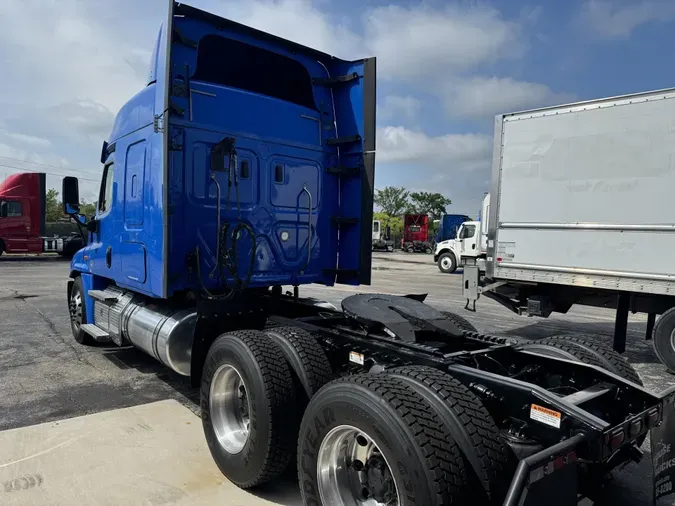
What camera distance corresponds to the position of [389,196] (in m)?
83.0

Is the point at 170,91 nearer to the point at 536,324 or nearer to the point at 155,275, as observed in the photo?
the point at 155,275

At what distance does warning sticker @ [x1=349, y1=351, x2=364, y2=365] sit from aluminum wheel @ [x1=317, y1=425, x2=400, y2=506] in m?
0.64

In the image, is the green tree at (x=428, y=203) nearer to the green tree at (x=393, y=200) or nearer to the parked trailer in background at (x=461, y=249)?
the green tree at (x=393, y=200)

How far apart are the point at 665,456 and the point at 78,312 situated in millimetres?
6717

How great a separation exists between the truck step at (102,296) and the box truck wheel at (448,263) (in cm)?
1942

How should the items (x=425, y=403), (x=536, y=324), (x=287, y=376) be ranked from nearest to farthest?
(x=425, y=403), (x=287, y=376), (x=536, y=324)

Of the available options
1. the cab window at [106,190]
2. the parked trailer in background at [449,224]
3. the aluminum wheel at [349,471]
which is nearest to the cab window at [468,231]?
the parked trailer in background at [449,224]

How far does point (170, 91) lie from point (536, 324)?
8.07 m

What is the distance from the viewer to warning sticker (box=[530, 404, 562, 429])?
2.20 metres

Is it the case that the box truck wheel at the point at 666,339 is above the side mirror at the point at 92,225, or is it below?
below

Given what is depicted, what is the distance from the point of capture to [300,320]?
13.1 feet

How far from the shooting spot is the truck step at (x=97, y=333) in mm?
5707

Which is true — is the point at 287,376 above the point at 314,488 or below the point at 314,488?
above

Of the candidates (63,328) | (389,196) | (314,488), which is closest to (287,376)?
(314,488)
